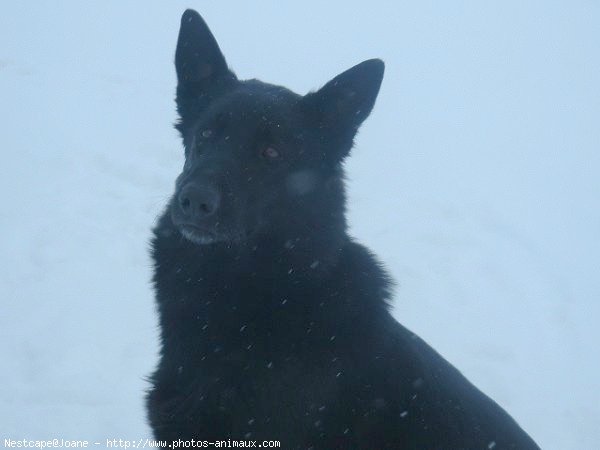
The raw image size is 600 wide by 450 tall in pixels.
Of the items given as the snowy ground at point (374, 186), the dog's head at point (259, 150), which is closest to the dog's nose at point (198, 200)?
the dog's head at point (259, 150)

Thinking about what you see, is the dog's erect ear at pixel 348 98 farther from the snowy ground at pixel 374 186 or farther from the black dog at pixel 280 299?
the snowy ground at pixel 374 186

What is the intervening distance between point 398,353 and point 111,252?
13.9 ft

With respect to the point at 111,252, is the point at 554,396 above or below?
below

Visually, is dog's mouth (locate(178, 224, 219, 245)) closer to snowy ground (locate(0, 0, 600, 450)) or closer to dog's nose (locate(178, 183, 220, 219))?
dog's nose (locate(178, 183, 220, 219))

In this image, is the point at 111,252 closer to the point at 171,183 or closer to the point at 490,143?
the point at 171,183

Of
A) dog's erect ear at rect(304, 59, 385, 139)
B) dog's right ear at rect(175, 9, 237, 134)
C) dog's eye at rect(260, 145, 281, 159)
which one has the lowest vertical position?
dog's eye at rect(260, 145, 281, 159)

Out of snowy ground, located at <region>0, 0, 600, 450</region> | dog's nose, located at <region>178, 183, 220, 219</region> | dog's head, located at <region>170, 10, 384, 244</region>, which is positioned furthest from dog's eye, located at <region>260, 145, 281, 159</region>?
snowy ground, located at <region>0, 0, 600, 450</region>

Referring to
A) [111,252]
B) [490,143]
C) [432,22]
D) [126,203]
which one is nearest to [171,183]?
[126,203]

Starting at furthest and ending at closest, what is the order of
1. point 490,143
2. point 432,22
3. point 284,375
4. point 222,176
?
point 432,22 < point 490,143 < point 222,176 < point 284,375

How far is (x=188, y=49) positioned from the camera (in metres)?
3.54

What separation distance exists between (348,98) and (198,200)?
99 cm

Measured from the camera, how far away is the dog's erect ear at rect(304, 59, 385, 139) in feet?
10.6

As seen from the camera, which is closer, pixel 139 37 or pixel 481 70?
pixel 139 37

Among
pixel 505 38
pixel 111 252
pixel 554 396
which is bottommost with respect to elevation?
pixel 554 396
